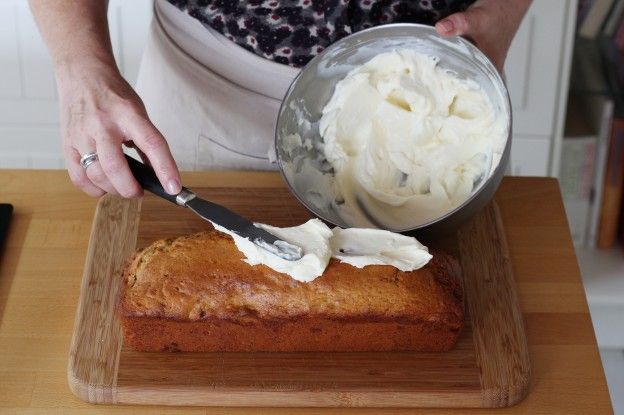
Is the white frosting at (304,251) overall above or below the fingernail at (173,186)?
below

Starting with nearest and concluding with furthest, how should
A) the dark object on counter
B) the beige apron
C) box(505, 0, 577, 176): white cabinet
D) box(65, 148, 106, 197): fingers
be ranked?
box(65, 148, 106, 197): fingers → the dark object on counter → the beige apron → box(505, 0, 577, 176): white cabinet

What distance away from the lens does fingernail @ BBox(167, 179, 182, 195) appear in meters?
1.17

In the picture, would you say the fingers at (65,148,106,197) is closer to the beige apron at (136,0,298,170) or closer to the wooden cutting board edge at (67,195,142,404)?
the wooden cutting board edge at (67,195,142,404)

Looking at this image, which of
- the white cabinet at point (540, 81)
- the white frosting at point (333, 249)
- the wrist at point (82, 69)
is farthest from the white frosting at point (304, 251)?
the white cabinet at point (540, 81)

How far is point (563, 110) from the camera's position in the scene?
7.39 feet

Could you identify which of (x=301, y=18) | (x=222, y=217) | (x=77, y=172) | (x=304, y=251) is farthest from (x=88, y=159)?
(x=301, y=18)

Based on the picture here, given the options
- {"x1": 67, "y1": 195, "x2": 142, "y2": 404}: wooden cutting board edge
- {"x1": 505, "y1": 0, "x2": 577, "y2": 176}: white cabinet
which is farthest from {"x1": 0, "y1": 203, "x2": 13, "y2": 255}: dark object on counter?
{"x1": 505, "y1": 0, "x2": 577, "y2": 176}: white cabinet

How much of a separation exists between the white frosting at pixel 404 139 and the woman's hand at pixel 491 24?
0.23ft

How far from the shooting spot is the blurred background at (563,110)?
2197mm

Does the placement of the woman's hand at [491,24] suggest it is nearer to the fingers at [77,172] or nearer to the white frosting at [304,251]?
the white frosting at [304,251]

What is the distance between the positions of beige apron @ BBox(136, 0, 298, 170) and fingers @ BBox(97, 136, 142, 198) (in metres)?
0.37

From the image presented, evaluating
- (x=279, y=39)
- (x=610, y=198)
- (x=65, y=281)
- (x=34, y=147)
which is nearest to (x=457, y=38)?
(x=279, y=39)

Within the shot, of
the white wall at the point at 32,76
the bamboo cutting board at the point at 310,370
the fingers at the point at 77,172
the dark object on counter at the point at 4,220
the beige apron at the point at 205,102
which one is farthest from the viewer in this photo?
the white wall at the point at 32,76

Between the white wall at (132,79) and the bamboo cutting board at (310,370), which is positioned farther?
the white wall at (132,79)
